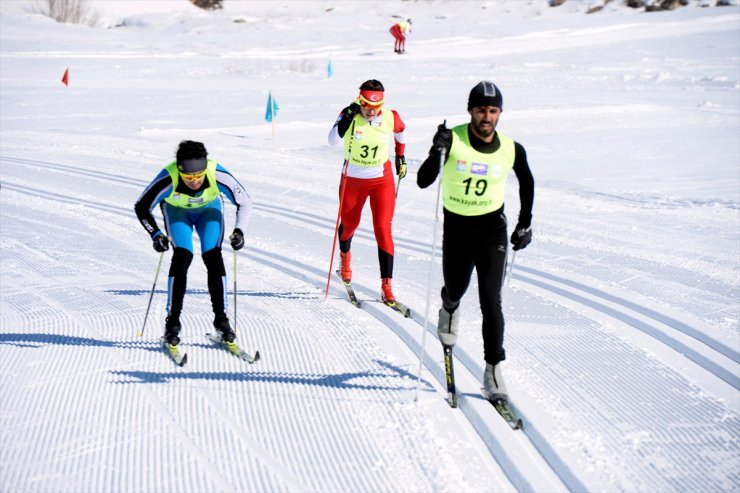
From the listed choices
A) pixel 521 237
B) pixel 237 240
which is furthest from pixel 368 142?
pixel 521 237

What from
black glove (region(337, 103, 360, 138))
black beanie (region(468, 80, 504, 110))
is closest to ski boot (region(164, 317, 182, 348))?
black glove (region(337, 103, 360, 138))

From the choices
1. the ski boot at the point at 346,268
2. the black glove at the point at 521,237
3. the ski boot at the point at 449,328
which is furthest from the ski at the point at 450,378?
the ski boot at the point at 346,268

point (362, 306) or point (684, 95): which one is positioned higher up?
point (684, 95)

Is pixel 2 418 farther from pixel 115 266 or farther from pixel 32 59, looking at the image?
pixel 32 59

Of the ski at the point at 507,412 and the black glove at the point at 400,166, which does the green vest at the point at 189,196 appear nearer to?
the black glove at the point at 400,166

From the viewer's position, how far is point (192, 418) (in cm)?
420

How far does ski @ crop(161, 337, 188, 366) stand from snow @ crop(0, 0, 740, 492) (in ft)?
0.27

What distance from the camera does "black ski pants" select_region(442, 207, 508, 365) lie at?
4.28 m

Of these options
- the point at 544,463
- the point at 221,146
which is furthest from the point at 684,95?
the point at 544,463

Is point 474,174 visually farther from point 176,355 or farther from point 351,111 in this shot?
point 176,355

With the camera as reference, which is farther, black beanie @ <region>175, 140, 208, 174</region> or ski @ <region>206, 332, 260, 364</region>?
ski @ <region>206, 332, 260, 364</region>

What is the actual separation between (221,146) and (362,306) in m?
9.03

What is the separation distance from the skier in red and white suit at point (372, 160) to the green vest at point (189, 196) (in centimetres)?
164

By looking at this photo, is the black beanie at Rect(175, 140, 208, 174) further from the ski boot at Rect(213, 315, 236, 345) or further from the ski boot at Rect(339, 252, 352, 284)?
the ski boot at Rect(339, 252, 352, 284)
